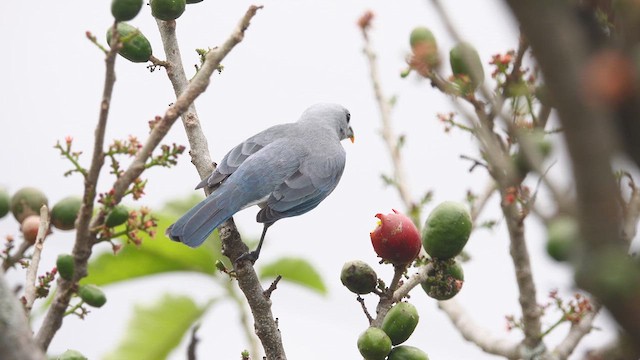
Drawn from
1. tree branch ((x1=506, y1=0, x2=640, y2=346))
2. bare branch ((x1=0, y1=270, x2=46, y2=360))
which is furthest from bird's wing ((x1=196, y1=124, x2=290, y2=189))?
tree branch ((x1=506, y1=0, x2=640, y2=346))

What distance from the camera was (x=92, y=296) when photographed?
213cm

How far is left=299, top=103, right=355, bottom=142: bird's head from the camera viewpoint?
596 centimetres

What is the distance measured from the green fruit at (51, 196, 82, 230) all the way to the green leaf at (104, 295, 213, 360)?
9.70 ft

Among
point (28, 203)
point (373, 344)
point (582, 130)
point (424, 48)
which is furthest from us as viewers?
point (424, 48)

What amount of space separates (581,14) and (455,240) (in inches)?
67.1

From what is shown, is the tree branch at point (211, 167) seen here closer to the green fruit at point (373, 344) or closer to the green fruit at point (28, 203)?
the green fruit at point (373, 344)

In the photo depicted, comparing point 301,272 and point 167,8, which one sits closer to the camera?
point 167,8

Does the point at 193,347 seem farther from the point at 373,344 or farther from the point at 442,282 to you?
the point at 442,282

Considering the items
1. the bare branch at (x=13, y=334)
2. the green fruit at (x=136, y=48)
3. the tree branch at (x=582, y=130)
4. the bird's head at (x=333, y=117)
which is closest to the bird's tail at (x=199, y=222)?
the green fruit at (x=136, y=48)

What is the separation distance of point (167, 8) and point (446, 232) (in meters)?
1.28

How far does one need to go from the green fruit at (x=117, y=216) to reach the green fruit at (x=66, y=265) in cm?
14

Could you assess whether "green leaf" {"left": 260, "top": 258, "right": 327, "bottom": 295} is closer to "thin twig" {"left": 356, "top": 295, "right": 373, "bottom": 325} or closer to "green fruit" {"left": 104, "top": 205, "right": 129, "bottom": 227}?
"thin twig" {"left": 356, "top": 295, "right": 373, "bottom": 325}

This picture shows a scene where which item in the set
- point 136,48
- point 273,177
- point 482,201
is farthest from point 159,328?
point 136,48

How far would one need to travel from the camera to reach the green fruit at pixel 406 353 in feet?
8.04
